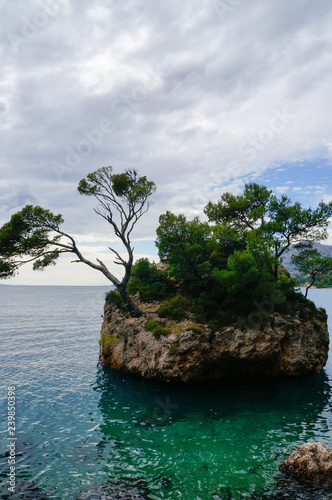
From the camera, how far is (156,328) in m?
25.0

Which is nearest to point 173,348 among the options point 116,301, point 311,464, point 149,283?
Answer: point 116,301

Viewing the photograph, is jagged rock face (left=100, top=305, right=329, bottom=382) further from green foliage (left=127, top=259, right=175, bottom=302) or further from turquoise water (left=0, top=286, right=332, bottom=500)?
green foliage (left=127, top=259, right=175, bottom=302)

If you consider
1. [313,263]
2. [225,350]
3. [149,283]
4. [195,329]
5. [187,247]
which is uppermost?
[187,247]

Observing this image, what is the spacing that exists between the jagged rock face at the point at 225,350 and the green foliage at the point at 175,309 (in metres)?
0.74

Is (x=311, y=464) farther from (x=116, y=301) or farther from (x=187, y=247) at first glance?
(x=116, y=301)

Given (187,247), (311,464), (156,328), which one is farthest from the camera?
(187,247)

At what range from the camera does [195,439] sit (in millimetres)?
15703

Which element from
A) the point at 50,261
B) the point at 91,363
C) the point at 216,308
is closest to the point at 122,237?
the point at 50,261

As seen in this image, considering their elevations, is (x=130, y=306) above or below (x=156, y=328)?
above

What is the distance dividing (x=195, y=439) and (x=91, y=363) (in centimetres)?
1865

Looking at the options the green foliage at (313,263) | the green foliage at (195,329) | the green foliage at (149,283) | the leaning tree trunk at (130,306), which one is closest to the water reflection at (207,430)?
the green foliage at (195,329)

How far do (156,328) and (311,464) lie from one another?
1472cm

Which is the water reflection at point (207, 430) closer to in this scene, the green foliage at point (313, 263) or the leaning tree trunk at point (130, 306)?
the leaning tree trunk at point (130, 306)

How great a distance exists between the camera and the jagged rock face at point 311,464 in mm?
12070
